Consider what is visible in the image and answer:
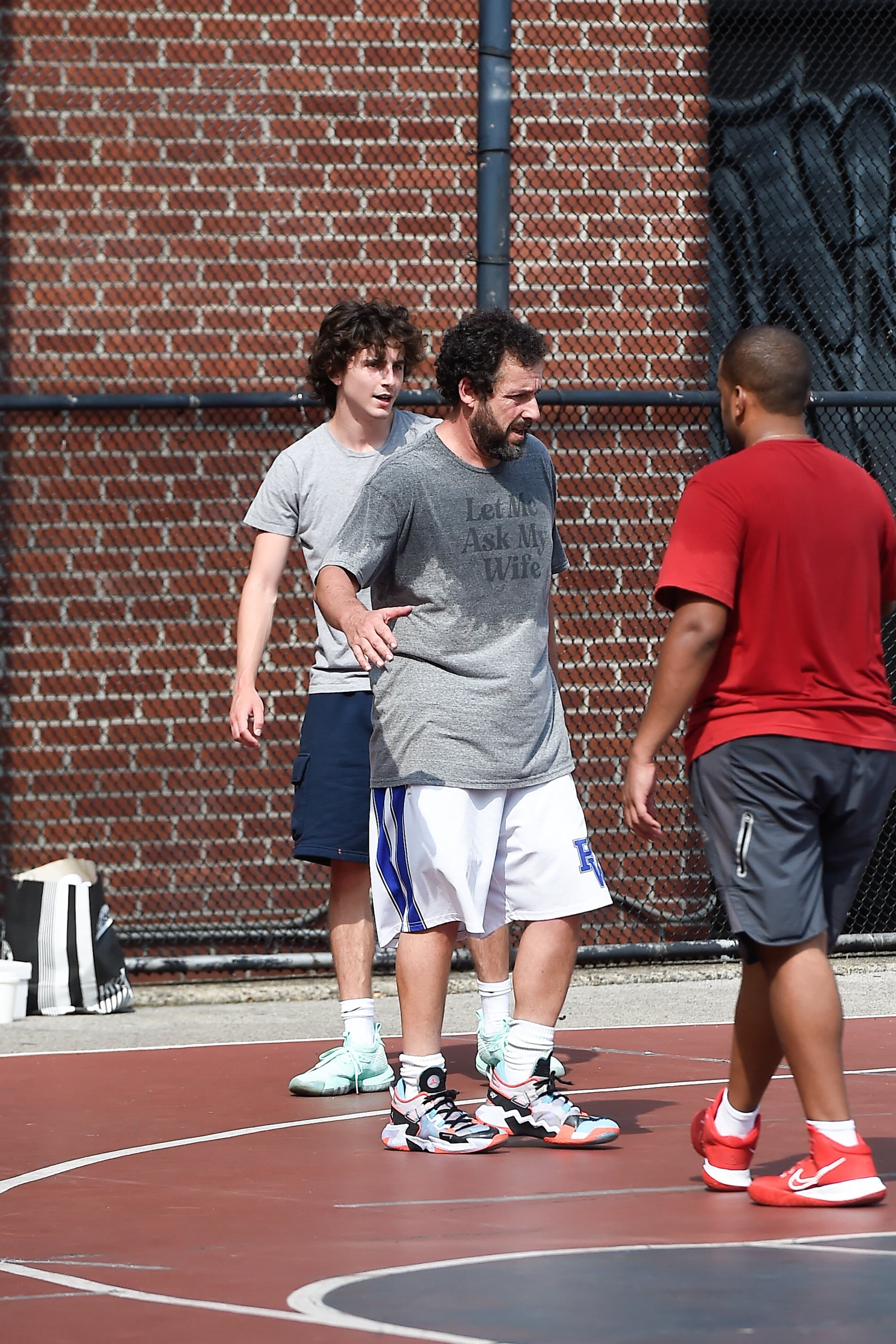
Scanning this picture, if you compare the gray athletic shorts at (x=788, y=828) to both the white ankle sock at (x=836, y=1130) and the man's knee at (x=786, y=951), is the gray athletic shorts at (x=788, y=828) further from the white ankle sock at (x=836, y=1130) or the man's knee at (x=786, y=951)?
the white ankle sock at (x=836, y=1130)

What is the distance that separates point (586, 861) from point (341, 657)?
112 centimetres

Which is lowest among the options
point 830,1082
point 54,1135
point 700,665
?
point 54,1135

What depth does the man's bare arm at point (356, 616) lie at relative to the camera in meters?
4.54

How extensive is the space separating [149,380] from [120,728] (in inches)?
54.7

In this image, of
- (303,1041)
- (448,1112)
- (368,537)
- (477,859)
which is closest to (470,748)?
(477,859)

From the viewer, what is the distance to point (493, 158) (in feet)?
24.9

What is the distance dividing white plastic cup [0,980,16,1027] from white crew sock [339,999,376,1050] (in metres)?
1.81

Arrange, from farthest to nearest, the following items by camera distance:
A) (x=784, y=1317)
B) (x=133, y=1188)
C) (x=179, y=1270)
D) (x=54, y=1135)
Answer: (x=54, y=1135), (x=133, y=1188), (x=179, y=1270), (x=784, y=1317)

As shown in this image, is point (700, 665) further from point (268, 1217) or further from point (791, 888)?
point (268, 1217)

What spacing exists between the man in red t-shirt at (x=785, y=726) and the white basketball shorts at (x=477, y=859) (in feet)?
2.39

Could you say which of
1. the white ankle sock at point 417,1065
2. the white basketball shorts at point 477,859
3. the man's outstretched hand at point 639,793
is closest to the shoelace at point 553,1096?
the white ankle sock at point 417,1065

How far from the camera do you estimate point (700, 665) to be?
414 cm

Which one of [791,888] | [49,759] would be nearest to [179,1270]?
[791,888]

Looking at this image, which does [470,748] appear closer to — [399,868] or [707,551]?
[399,868]
